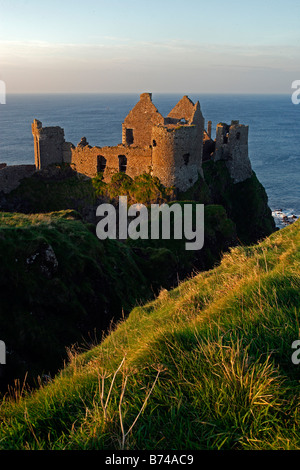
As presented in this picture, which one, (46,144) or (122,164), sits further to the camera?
(46,144)

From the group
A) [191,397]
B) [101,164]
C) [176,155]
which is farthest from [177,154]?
[191,397]

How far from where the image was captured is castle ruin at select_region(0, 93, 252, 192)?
36.9 meters

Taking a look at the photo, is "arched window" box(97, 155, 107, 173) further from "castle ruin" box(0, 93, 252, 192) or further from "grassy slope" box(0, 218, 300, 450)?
"grassy slope" box(0, 218, 300, 450)

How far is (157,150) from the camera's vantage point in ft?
122

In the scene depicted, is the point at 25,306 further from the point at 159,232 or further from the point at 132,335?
the point at 159,232

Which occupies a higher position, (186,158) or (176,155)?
(176,155)

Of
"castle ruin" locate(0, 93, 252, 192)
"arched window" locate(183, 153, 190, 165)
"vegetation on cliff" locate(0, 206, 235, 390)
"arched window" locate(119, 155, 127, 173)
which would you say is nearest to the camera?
"vegetation on cliff" locate(0, 206, 235, 390)

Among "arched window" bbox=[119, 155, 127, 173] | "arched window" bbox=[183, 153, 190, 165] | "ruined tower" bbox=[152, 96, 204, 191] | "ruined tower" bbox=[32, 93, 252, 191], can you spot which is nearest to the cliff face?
"ruined tower" bbox=[32, 93, 252, 191]

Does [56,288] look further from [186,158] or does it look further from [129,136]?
[129,136]

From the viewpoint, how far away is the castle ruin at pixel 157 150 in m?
36.9

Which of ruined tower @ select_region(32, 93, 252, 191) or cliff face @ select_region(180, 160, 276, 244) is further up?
ruined tower @ select_region(32, 93, 252, 191)

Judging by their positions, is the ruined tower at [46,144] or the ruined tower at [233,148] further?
the ruined tower at [233,148]

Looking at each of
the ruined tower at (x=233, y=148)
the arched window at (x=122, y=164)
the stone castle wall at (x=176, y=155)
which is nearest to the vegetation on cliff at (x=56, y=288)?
the stone castle wall at (x=176, y=155)

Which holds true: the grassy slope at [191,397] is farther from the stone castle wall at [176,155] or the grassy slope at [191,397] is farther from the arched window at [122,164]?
the arched window at [122,164]
